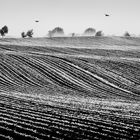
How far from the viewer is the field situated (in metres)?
7.29

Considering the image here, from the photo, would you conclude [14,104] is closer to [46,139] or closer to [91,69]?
[46,139]

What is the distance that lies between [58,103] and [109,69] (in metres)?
11.3

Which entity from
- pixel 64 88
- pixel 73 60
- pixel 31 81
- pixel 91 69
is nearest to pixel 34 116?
pixel 64 88

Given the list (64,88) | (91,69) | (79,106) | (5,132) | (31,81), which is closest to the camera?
(5,132)

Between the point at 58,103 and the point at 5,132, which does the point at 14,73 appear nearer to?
the point at 58,103

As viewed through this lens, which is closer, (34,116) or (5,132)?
(5,132)

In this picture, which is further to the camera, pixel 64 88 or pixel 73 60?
pixel 73 60

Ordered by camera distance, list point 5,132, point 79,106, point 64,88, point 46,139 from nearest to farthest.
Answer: point 46,139 < point 5,132 < point 79,106 < point 64,88

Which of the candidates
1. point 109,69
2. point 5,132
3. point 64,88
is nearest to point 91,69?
point 109,69

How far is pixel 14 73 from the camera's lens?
2009cm

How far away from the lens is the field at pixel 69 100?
23.9 ft

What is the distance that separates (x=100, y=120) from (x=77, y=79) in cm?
1102

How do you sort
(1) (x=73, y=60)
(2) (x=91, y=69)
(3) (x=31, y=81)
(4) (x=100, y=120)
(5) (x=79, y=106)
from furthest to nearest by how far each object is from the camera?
(1) (x=73, y=60), (2) (x=91, y=69), (3) (x=31, y=81), (5) (x=79, y=106), (4) (x=100, y=120)

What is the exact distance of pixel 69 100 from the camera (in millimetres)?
12352
